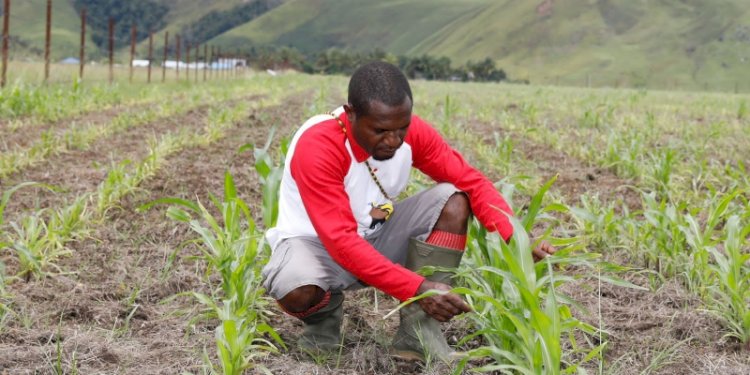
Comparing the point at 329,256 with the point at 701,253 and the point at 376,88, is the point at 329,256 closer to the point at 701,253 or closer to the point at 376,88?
the point at 376,88

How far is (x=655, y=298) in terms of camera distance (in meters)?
3.51

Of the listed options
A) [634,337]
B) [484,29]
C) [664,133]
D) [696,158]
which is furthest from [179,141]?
[484,29]

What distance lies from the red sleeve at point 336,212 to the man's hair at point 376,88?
0.62ft

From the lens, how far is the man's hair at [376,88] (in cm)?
263

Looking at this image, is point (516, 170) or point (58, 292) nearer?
point (58, 292)

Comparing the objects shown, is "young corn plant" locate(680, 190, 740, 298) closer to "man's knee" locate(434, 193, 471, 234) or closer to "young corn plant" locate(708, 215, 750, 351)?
"young corn plant" locate(708, 215, 750, 351)

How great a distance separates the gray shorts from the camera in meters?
2.79

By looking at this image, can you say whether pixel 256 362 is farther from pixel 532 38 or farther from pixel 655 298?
pixel 532 38

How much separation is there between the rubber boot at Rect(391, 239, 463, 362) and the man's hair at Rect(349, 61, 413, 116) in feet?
1.97

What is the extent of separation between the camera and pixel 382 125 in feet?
8.68

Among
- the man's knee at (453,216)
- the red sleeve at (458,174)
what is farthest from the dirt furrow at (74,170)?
the man's knee at (453,216)

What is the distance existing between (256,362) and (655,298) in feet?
6.13

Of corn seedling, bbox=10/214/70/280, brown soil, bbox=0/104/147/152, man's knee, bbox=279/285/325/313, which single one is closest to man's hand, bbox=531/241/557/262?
man's knee, bbox=279/285/325/313

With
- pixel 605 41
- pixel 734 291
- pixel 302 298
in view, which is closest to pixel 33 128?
pixel 302 298
